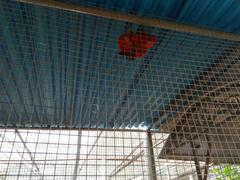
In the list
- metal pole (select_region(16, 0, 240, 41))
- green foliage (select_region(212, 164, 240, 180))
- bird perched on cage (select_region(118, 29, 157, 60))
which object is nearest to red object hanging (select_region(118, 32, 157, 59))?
bird perched on cage (select_region(118, 29, 157, 60))

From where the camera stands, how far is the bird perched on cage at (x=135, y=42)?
1.94 metres

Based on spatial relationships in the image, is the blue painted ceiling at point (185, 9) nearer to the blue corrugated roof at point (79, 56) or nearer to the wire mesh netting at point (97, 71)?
the blue corrugated roof at point (79, 56)

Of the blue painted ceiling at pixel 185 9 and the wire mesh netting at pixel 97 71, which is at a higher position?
the blue painted ceiling at pixel 185 9

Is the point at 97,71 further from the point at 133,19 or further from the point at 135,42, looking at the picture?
the point at 133,19

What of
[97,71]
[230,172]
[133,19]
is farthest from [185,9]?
[230,172]

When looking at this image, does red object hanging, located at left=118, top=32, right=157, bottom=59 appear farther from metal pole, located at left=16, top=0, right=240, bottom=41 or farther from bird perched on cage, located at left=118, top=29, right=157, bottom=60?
metal pole, located at left=16, top=0, right=240, bottom=41

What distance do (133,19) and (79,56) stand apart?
77 cm

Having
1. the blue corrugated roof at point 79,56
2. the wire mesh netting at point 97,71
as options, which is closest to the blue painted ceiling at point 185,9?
the blue corrugated roof at point 79,56

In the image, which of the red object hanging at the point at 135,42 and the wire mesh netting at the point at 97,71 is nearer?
the wire mesh netting at the point at 97,71

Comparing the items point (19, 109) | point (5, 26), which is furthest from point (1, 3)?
point (19, 109)

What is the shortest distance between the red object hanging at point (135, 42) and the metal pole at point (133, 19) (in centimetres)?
19

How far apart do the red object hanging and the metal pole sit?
0.19 m

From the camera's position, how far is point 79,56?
7.07ft

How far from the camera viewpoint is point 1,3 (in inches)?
65.5
